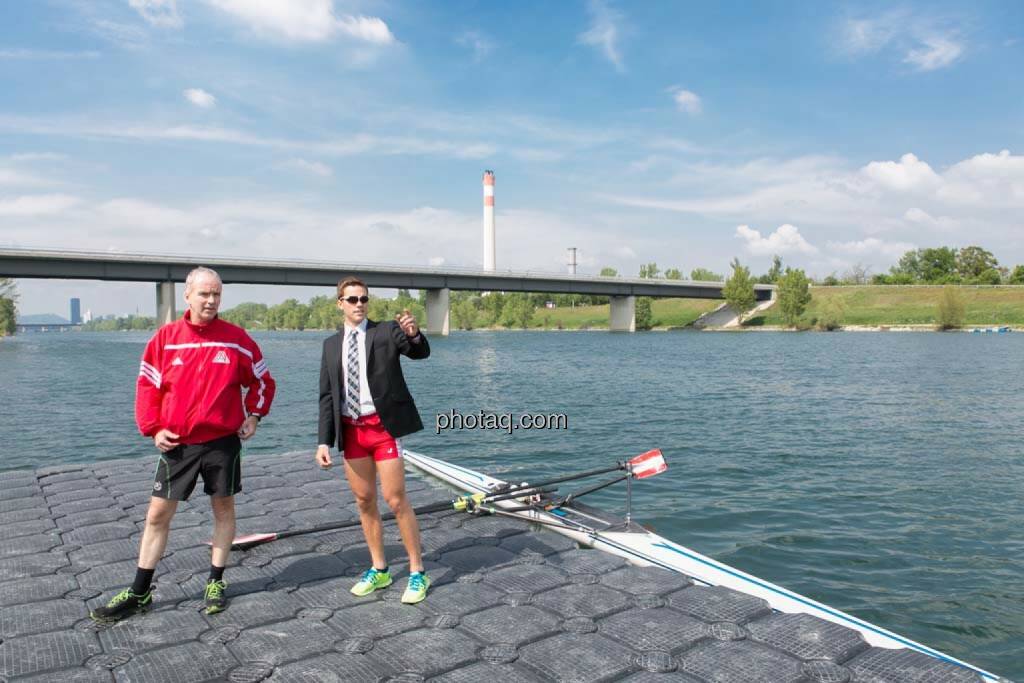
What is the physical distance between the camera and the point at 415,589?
5.15 metres

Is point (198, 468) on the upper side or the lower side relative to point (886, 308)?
lower

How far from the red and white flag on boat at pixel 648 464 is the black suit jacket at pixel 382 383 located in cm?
322

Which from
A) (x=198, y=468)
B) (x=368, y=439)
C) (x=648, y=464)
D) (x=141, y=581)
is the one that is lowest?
(x=141, y=581)

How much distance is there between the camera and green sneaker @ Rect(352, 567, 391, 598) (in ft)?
17.3

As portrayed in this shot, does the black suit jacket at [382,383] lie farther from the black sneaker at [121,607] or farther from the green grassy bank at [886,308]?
the green grassy bank at [886,308]

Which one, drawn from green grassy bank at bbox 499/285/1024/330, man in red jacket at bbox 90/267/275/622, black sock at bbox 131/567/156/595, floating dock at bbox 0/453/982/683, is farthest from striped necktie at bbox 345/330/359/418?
green grassy bank at bbox 499/285/1024/330

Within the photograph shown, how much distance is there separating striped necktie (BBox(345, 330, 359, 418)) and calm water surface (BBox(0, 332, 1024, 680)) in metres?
6.02

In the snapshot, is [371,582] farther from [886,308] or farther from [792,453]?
[886,308]

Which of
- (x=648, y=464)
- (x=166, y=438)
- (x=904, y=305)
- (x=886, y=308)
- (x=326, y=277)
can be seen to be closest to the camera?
(x=166, y=438)

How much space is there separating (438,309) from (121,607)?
280 feet

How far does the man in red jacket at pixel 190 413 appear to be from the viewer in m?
4.71

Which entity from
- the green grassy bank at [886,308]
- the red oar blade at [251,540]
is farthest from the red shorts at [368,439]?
the green grassy bank at [886,308]

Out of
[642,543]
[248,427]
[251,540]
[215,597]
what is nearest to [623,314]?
[642,543]

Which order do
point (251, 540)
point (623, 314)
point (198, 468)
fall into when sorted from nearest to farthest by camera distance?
point (198, 468) → point (251, 540) → point (623, 314)
